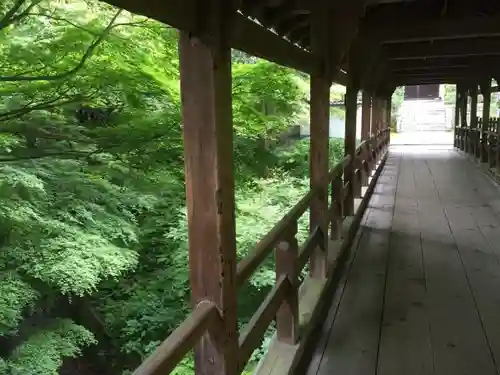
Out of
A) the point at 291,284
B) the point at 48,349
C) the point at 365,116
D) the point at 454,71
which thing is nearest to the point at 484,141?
the point at 454,71

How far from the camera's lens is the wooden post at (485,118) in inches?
385

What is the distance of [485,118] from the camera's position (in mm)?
9891

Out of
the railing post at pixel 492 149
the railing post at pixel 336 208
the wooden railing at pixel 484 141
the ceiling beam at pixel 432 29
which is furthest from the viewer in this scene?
the railing post at pixel 492 149

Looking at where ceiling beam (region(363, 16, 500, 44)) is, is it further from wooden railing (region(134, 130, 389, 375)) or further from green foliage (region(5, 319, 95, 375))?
green foliage (region(5, 319, 95, 375))

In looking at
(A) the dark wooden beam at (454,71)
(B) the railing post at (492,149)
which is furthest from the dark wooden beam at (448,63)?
(B) the railing post at (492,149)

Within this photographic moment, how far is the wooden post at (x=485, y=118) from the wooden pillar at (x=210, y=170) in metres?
9.40

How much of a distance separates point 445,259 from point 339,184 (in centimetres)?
101

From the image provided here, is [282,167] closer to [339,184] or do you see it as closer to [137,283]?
[137,283]

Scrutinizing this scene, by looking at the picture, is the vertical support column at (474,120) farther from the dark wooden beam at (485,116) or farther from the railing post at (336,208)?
the railing post at (336,208)

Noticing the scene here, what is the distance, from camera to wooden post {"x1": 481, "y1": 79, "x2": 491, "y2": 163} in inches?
385

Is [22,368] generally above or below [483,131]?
below

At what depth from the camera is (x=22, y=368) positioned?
4.00 m

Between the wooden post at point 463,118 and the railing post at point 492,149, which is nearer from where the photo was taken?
the railing post at point 492,149

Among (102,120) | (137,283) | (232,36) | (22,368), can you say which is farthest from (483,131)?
(232,36)
